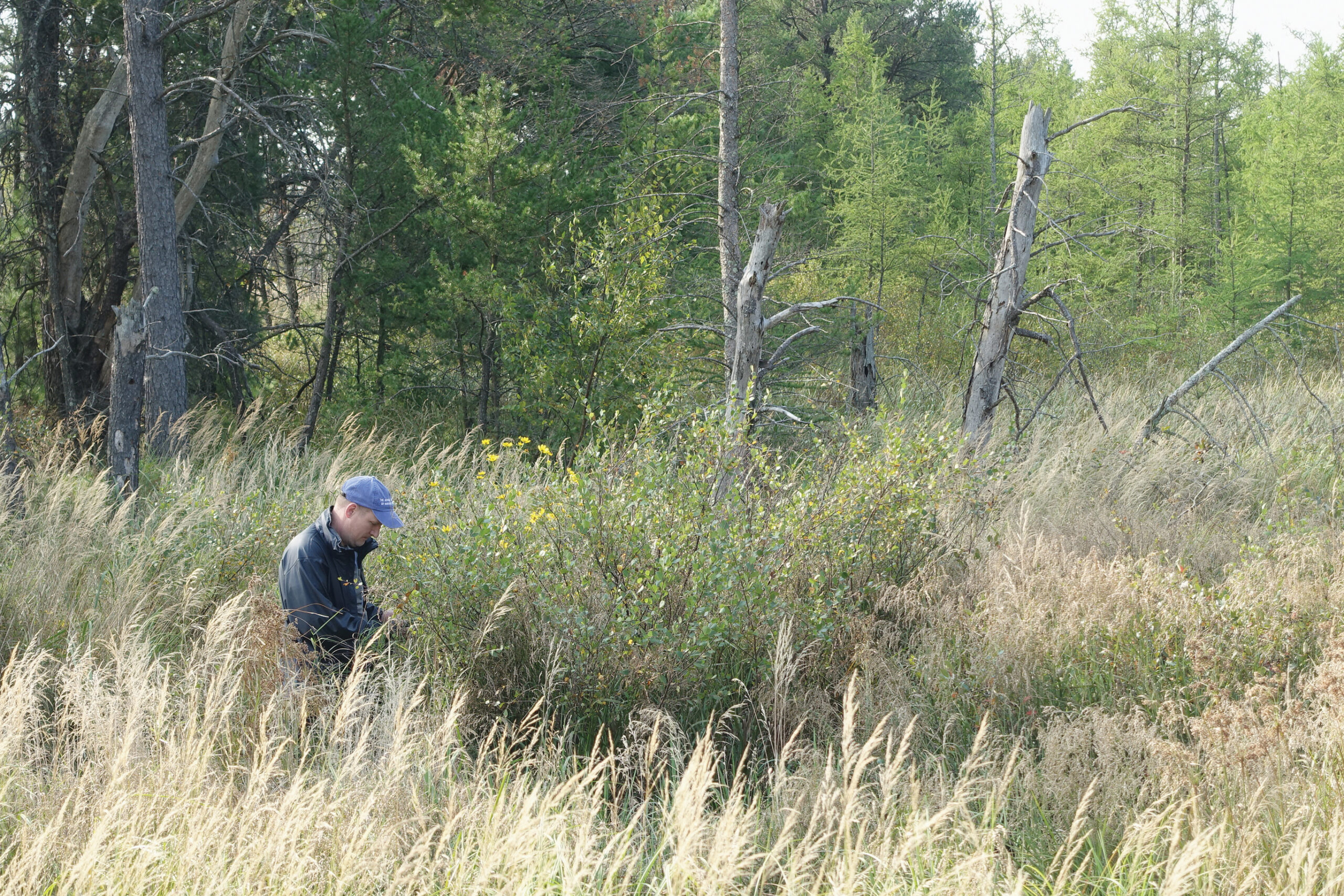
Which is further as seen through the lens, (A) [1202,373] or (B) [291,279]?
(B) [291,279]

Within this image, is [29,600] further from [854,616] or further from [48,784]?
[854,616]

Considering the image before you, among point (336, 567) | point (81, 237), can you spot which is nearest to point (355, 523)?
point (336, 567)

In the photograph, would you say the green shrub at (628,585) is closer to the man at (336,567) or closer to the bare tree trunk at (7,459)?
the man at (336,567)

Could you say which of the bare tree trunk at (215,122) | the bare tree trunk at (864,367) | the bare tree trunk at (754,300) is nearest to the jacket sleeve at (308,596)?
the bare tree trunk at (754,300)

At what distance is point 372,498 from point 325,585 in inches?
18.1

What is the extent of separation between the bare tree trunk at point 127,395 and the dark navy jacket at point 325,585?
11.1 feet

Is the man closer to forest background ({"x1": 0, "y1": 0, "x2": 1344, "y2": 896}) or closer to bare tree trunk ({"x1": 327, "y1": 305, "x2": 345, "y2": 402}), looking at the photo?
forest background ({"x1": 0, "y1": 0, "x2": 1344, "y2": 896})

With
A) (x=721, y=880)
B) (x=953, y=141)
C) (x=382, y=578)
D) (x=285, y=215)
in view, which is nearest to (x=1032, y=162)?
(x=382, y=578)

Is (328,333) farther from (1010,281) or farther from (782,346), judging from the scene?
(1010,281)

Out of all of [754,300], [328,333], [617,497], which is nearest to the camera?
[617,497]

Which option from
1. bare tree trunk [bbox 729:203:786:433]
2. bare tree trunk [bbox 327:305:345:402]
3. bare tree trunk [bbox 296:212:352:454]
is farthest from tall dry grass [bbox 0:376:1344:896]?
bare tree trunk [bbox 327:305:345:402]

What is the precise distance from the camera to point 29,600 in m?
4.82

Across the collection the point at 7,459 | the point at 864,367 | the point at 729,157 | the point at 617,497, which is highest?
the point at 729,157

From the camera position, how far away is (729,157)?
8.20 metres
